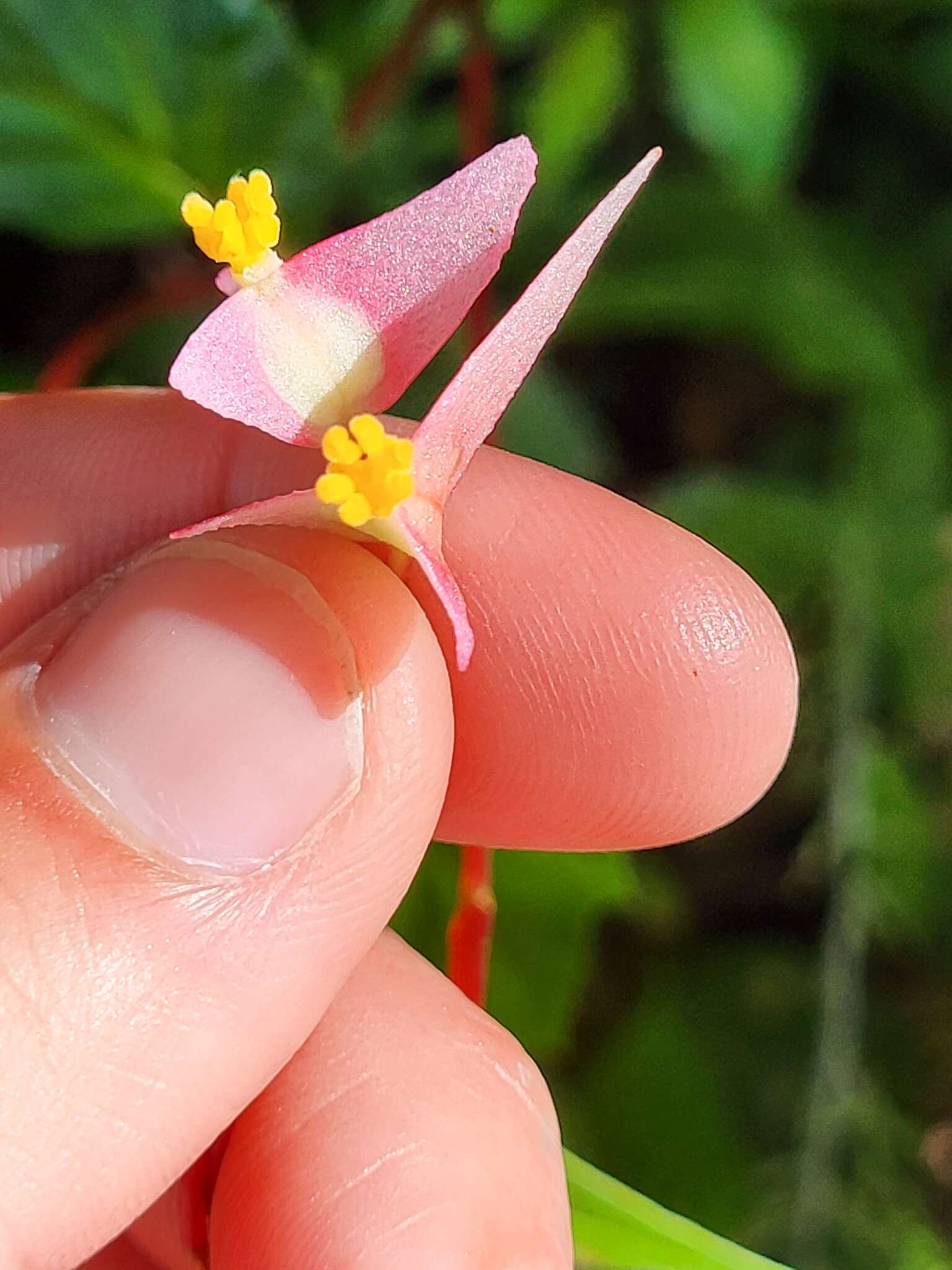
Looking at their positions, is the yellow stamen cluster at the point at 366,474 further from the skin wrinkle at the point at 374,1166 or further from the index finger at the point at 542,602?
the skin wrinkle at the point at 374,1166

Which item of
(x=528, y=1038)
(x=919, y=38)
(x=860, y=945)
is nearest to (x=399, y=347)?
(x=528, y=1038)

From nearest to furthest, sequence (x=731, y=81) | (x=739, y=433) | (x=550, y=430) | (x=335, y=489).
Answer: (x=335, y=489) < (x=731, y=81) < (x=550, y=430) < (x=739, y=433)

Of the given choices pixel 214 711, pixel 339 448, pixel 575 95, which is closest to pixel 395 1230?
pixel 214 711

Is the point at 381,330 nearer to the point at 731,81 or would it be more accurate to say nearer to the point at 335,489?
the point at 335,489

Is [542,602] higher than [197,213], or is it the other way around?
[197,213]

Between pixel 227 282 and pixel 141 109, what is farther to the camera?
pixel 141 109

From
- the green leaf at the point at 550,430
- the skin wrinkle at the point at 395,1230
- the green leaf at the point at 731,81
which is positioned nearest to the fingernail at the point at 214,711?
the skin wrinkle at the point at 395,1230

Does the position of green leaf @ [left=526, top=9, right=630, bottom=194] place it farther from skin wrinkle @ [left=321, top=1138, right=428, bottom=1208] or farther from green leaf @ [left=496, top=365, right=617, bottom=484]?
skin wrinkle @ [left=321, top=1138, right=428, bottom=1208]

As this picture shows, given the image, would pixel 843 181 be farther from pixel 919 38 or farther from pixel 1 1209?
pixel 1 1209
